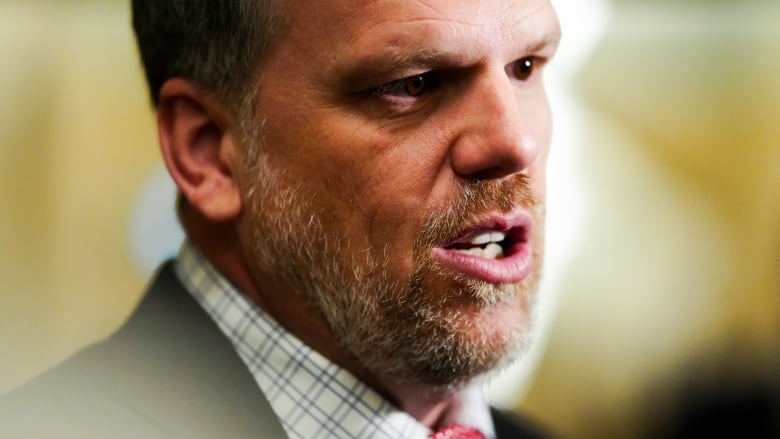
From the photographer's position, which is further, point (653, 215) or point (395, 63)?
point (653, 215)

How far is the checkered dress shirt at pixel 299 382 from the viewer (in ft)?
3.08

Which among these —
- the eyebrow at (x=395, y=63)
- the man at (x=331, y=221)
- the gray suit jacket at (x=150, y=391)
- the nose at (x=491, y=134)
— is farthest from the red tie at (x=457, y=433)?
the eyebrow at (x=395, y=63)

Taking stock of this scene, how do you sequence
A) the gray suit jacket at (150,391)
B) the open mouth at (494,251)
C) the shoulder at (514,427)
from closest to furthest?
the gray suit jacket at (150,391) < the open mouth at (494,251) < the shoulder at (514,427)

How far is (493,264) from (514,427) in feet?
1.38

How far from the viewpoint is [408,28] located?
2.77 feet

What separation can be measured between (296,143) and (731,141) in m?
0.87

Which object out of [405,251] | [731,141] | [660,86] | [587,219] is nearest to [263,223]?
[405,251]

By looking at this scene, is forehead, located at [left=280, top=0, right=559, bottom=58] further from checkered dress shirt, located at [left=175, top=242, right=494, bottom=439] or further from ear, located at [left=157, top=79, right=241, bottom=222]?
checkered dress shirt, located at [left=175, top=242, right=494, bottom=439]

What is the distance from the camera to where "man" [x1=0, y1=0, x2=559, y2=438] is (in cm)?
85

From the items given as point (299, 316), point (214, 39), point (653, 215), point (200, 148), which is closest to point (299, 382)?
point (299, 316)

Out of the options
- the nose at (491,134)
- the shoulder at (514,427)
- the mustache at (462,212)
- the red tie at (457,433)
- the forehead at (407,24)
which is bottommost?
the shoulder at (514,427)

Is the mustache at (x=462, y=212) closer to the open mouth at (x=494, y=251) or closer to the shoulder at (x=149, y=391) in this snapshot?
the open mouth at (x=494, y=251)

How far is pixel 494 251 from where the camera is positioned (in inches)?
37.1

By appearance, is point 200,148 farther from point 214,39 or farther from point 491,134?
point 491,134
